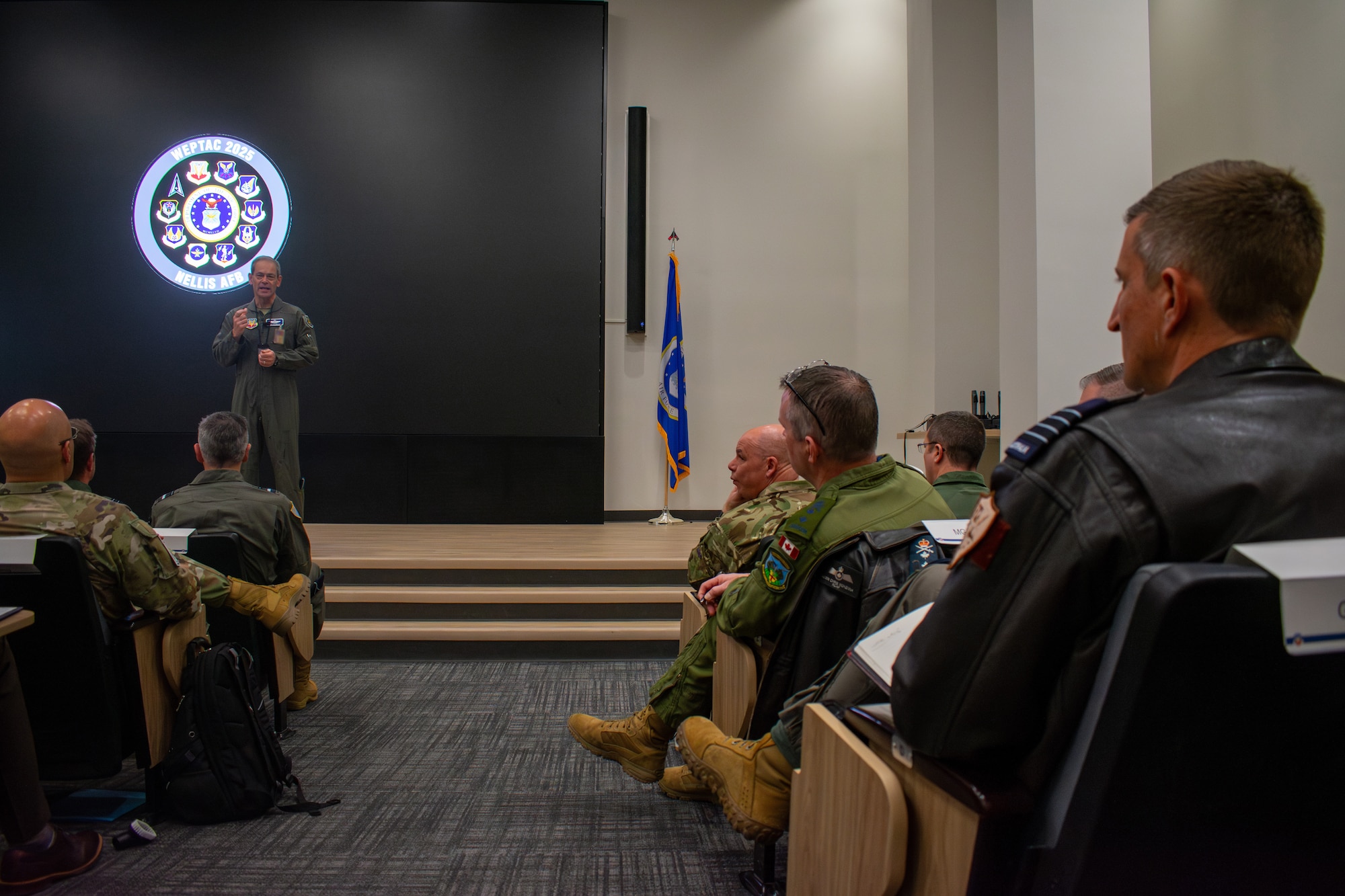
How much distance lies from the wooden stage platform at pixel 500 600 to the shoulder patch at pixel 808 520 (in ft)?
7.79

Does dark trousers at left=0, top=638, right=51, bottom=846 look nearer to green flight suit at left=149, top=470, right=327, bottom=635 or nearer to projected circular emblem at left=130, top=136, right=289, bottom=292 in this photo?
green flight suit at left=149, top=470, right=327, bottom=635

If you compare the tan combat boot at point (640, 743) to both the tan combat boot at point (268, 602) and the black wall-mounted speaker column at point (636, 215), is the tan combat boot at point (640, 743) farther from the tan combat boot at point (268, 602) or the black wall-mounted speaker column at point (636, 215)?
the black wall-mounted speaker column at point (636, 215)

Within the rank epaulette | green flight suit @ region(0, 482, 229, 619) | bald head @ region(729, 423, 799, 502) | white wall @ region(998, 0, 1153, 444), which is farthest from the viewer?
white wall @ region(998, 0, 1153, 444)

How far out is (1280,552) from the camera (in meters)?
0.65

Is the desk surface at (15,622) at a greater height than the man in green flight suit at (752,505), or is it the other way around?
the man in green flight suit at (752,505)

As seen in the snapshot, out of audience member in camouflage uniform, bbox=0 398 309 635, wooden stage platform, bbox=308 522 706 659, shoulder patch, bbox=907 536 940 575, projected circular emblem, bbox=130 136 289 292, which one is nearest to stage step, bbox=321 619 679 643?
wooden stage platform, bbox=308 522 706 659

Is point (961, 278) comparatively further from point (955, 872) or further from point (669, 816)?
point (955, 872)

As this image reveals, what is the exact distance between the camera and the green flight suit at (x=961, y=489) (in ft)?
8.62

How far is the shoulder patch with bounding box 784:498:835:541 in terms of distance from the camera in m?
1.60

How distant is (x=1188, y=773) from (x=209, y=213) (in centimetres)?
738

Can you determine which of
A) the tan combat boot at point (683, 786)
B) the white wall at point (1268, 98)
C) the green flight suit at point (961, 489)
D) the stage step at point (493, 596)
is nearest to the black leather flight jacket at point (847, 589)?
the tan combat boot at point (683, 786)

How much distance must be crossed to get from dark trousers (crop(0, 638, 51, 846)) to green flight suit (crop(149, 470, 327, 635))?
0.91m

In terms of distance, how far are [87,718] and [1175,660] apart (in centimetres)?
217

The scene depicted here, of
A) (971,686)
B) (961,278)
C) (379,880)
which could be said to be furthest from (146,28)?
(971,686)
